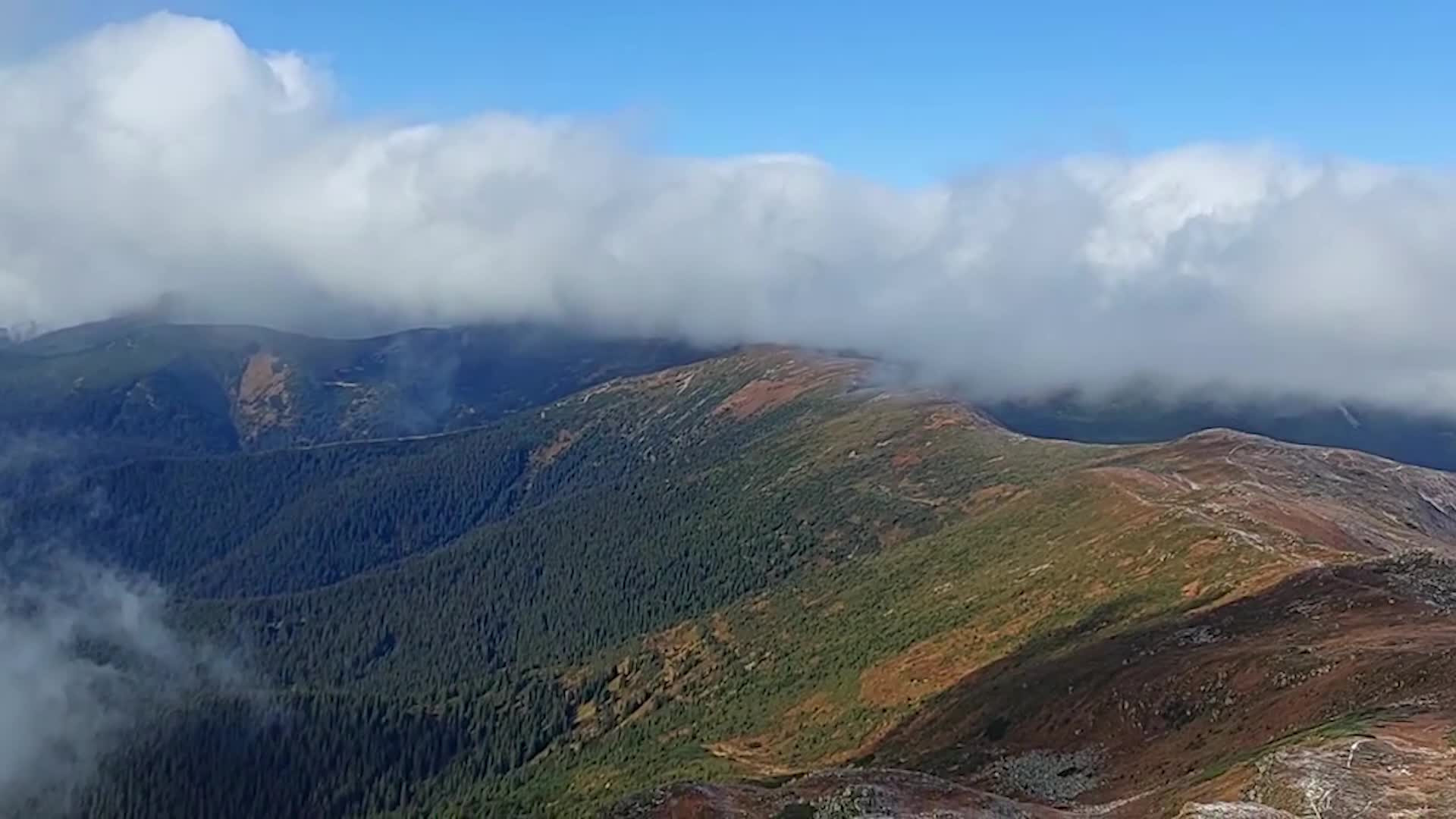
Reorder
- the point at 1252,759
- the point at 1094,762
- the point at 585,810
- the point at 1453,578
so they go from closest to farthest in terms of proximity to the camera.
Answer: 1. the point at 1252,759
2. the point at 1094,762
3. the point at 1453,578
4. the point at 585,810

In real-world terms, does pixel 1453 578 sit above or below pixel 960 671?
above

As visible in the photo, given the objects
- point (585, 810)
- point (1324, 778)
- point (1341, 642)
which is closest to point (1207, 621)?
point (1341, 642)

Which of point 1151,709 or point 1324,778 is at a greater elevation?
point 1324,778

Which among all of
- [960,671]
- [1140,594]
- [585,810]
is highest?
[1140,594]

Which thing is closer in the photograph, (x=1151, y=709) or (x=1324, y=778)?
(x=1324, y=778)

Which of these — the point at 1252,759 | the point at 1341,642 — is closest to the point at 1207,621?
the point at 1341,642

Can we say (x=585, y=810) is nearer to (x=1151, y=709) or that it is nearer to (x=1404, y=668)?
(x=1151, y=709)

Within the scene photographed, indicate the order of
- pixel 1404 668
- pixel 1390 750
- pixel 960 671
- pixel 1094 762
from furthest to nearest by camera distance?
pixel 960 671, pixel 1094 762, pixel 1404 668, pixel 1390 750

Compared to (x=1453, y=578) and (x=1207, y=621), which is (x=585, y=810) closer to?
(x=1207, y=621)

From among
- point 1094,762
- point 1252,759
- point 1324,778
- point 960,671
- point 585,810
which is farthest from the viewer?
point 960,671
